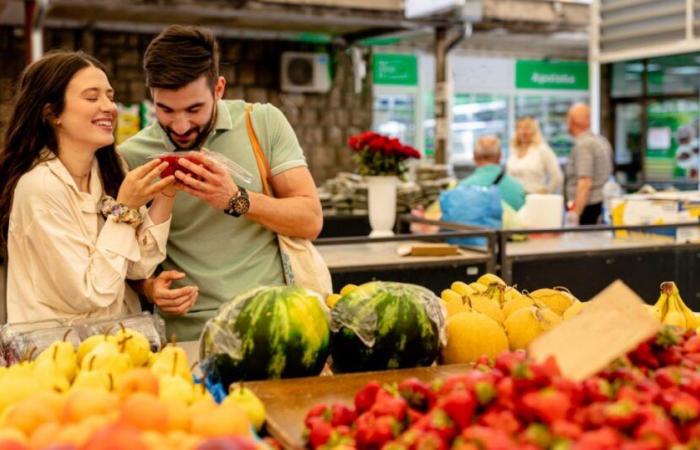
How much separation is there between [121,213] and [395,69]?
36.8ft

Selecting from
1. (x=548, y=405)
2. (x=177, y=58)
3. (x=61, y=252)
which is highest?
(x=177, y=58)

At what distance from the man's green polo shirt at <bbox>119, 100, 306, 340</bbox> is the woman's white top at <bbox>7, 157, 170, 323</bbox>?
0.66 feet

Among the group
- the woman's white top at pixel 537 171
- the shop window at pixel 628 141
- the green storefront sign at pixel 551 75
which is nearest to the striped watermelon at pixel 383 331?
the woman's white top at pixel 537 171

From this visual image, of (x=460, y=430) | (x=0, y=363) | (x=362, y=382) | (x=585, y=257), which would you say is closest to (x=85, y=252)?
(x=0, y=363)

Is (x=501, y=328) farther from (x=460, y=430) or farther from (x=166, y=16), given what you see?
(x=166, y=16)

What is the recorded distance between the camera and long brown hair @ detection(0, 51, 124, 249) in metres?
2.28

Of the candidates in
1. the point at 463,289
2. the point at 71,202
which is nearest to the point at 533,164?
the point at 463,289

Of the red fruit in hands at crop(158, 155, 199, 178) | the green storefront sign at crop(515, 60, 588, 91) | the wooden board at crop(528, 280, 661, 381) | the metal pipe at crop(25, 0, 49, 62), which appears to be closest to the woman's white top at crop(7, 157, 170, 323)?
the red fruit in hands at crop(158, 155, 199, 178)

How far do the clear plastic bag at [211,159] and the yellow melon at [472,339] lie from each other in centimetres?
72

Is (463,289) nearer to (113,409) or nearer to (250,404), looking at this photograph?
(250,404)

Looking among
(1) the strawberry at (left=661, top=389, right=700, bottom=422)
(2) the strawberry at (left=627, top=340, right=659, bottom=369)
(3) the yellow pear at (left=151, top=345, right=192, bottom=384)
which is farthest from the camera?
(3) the yellow pear at (left=151, top=345, right=192, bottom=384)

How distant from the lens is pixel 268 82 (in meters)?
12.1

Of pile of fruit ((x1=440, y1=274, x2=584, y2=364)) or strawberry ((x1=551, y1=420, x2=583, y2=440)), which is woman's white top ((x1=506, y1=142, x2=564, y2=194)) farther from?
strawberry ((x1=551, y1=420, x2=583, y2=440))

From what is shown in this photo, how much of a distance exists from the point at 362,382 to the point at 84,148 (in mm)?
1040
